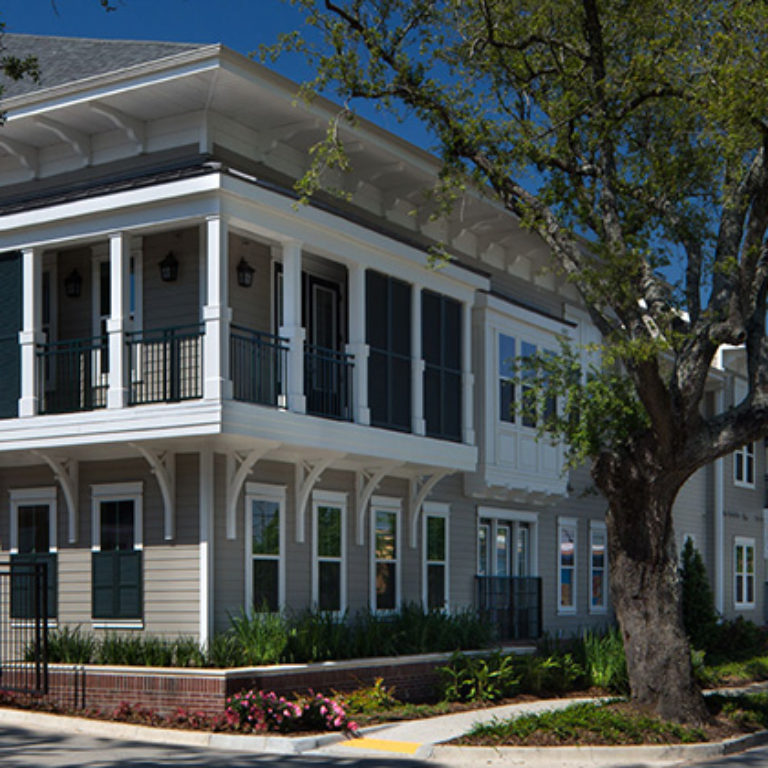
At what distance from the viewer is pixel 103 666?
655 inches

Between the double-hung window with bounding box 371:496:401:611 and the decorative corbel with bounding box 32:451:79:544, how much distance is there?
490 centimetres

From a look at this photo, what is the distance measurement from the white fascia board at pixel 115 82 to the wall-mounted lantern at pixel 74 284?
100 inches

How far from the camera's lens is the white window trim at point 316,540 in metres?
19.2

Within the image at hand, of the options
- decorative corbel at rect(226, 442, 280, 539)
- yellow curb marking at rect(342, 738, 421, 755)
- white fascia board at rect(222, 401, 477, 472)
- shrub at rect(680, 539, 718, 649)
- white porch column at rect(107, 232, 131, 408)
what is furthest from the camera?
shrub at rect(680, 539, 718, 649)

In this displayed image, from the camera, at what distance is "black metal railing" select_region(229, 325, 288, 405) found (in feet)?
57.3

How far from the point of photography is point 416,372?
67.5 feet

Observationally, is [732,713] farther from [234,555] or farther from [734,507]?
[734,507]

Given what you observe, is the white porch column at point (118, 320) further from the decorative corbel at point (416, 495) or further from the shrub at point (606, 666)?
the shrub at point (606, 666)

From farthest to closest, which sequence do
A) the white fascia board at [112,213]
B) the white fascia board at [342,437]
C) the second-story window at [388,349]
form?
the second-story window at [388,349] → the white fascia board at [112,213] → the white fascia board at [342,437]

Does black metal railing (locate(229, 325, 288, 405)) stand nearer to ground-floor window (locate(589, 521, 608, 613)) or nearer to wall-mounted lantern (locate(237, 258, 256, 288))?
wall-mounted lantern (locate(237, 258, 256, 288))

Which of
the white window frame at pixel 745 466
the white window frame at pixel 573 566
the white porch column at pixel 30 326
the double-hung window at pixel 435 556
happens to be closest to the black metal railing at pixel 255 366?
the white porch column at pixel 30 326

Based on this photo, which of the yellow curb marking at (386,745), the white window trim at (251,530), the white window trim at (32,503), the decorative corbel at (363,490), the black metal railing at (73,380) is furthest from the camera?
the decorative corbel at (363,490)

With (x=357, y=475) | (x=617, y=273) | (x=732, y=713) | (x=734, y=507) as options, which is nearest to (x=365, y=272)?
(x=357, y=475)

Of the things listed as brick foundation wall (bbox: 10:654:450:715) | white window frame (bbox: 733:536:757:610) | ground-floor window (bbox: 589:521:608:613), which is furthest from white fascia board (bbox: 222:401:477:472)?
white window frame (bbox: 733:536:757:610)
